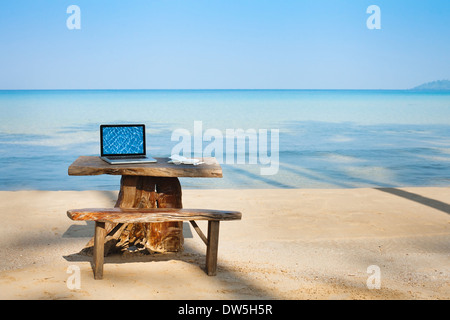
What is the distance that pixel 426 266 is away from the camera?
550 cm

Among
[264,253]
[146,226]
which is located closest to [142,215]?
[146,226]

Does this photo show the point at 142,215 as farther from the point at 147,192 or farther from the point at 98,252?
the point at 147,192

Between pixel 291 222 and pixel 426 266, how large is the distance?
2105 millimetres

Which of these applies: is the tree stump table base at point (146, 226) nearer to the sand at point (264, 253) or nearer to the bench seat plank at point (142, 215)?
the sand at point (264, 253)

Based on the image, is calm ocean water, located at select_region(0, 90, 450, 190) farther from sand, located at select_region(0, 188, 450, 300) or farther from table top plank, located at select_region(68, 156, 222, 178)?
table top plank, located at select_region(68, 156, 222, 178)

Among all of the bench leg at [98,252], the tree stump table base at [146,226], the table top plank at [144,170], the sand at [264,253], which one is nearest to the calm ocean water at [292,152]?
the sand at [264,253]

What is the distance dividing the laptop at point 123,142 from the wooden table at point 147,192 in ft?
0.45

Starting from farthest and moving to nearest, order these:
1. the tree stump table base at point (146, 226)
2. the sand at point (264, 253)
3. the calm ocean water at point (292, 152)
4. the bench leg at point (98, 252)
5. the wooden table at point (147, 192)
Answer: the calm ocean water at point (292, 152) < the tree stump table base at point (146, 226) < the wooden table at point (147, 192) < the bench leg at point (98, 252) < the sand at point (264, 253)

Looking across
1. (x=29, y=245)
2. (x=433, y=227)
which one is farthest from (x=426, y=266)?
(x=29, y=245)

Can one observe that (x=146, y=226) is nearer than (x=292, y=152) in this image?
Yes

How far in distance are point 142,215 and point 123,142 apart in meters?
0.93

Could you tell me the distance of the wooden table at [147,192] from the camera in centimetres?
486

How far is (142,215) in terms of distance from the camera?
4.65 m
